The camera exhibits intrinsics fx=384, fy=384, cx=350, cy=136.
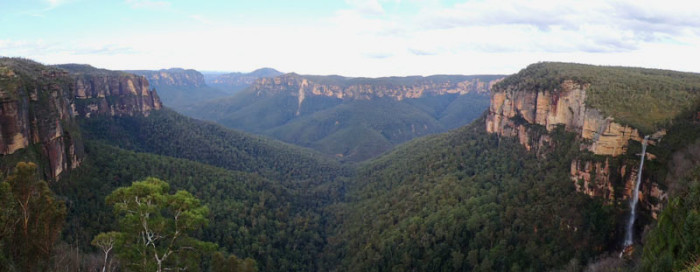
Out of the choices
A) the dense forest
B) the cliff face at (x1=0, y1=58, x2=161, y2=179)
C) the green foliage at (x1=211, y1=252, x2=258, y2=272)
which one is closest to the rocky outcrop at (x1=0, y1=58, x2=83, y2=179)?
the cliff face at (x1=0, y1=58, x2=161, y2=179)

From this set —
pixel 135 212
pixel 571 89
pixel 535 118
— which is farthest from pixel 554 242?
pixel 135 212

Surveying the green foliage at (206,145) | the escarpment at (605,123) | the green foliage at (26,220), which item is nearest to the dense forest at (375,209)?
the green foliage at (26,220)

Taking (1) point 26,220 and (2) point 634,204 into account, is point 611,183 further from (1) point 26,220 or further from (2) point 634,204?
(1) point 26,220

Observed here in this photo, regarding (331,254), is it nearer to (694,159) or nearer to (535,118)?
(535,118)

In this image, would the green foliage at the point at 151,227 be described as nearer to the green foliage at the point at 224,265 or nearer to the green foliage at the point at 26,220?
the green foliage at the point at 224,265

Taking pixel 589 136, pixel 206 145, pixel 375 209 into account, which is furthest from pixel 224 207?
pixel 589 136
